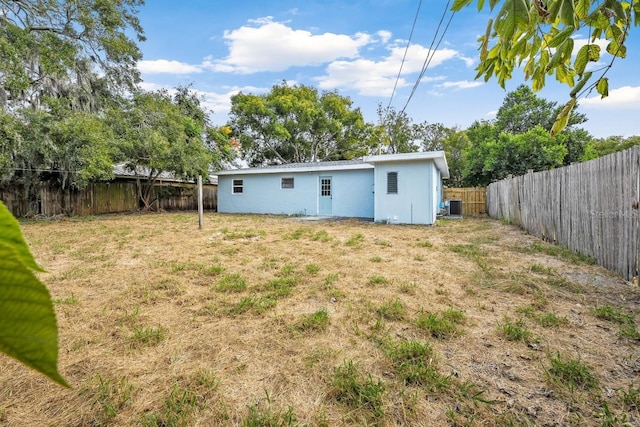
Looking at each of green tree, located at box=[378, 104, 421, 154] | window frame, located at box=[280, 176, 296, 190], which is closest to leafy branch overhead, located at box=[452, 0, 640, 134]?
window frame, located at box=[280, 176, 296, 190]

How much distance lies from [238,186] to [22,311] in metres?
16.0

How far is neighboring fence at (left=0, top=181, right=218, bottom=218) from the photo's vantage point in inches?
444

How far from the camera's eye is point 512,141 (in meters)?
14.9

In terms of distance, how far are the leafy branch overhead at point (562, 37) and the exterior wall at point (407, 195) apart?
8.83 m

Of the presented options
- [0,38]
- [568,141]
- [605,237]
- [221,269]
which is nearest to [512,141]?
[568,141]

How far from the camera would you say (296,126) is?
23766mm

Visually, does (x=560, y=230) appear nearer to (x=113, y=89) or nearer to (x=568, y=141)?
(x=568, y=141)

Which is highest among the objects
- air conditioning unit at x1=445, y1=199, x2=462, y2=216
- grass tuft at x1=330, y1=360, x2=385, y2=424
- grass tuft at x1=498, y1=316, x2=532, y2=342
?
air conditioning unit at x1=445, y1=199, x2=462, y2=216

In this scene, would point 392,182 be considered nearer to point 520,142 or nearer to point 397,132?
point 520,142

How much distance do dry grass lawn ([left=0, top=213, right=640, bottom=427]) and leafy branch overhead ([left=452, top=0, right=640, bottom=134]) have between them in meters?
1.63

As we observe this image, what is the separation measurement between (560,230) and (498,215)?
638cm

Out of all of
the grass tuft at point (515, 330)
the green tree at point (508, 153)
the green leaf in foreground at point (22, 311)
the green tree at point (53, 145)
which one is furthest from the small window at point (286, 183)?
the green leaf in foreground at point (22, 311)

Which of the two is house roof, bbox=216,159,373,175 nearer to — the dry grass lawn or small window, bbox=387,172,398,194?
small window, bbox=387,172,398,194

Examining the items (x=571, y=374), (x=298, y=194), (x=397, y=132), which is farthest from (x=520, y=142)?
(x=571, y=374)
